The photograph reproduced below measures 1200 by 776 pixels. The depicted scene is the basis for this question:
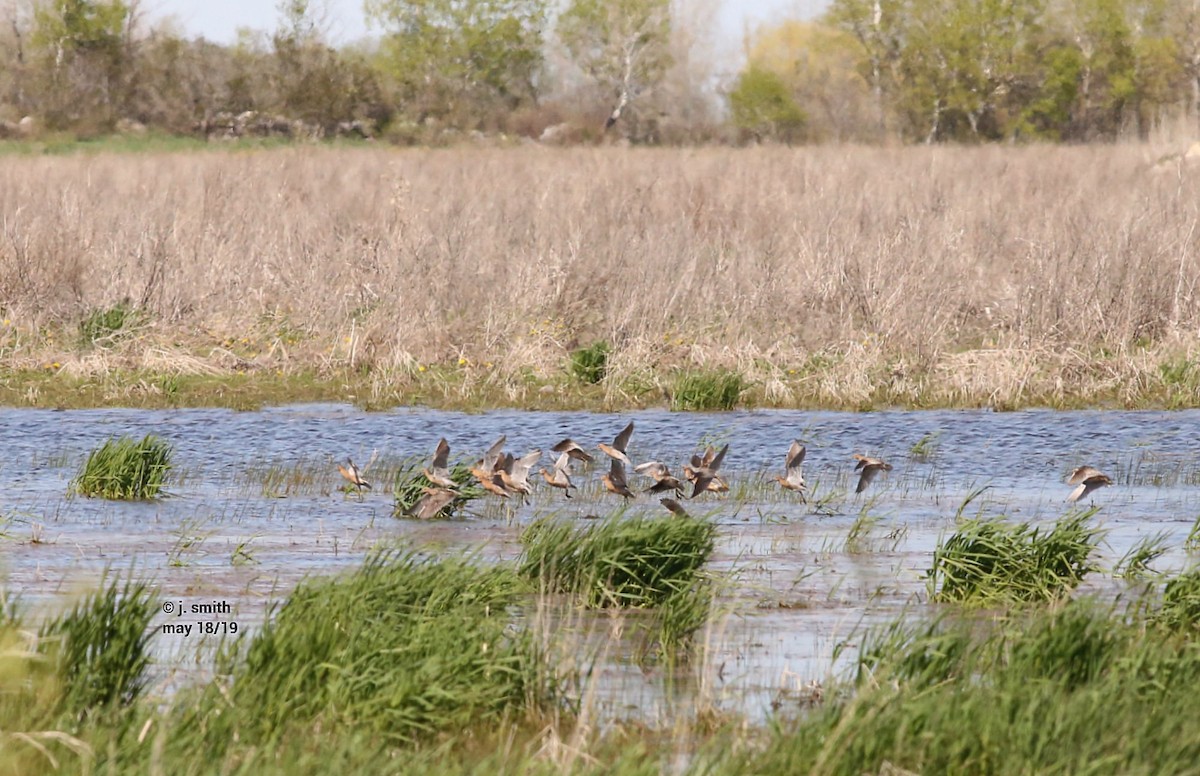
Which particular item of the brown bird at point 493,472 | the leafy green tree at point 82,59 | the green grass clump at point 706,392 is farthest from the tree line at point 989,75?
the brown bird at point 493,472

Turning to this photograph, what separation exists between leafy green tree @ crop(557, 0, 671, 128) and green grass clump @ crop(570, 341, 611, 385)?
49.2 m

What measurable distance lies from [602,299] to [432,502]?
7924 mm

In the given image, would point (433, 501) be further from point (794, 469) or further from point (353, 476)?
point (794, 469)

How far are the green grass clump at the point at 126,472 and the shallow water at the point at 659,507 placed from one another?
0.38 feet

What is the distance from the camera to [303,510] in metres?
9.59

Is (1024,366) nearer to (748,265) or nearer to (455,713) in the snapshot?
(748,265)

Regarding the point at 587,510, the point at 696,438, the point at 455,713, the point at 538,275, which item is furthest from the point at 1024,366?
the point at 455,713

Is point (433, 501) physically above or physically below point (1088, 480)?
below

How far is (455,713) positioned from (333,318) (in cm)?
1102

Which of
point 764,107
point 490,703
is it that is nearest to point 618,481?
point 490,703

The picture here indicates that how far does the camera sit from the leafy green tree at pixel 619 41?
63750mm

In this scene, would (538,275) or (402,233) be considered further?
(402,233)

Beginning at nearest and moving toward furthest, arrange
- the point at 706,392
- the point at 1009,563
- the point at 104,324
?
the point at 1009,563 → the point at 706,392 → the point at 104,324

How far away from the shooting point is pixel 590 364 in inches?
579
